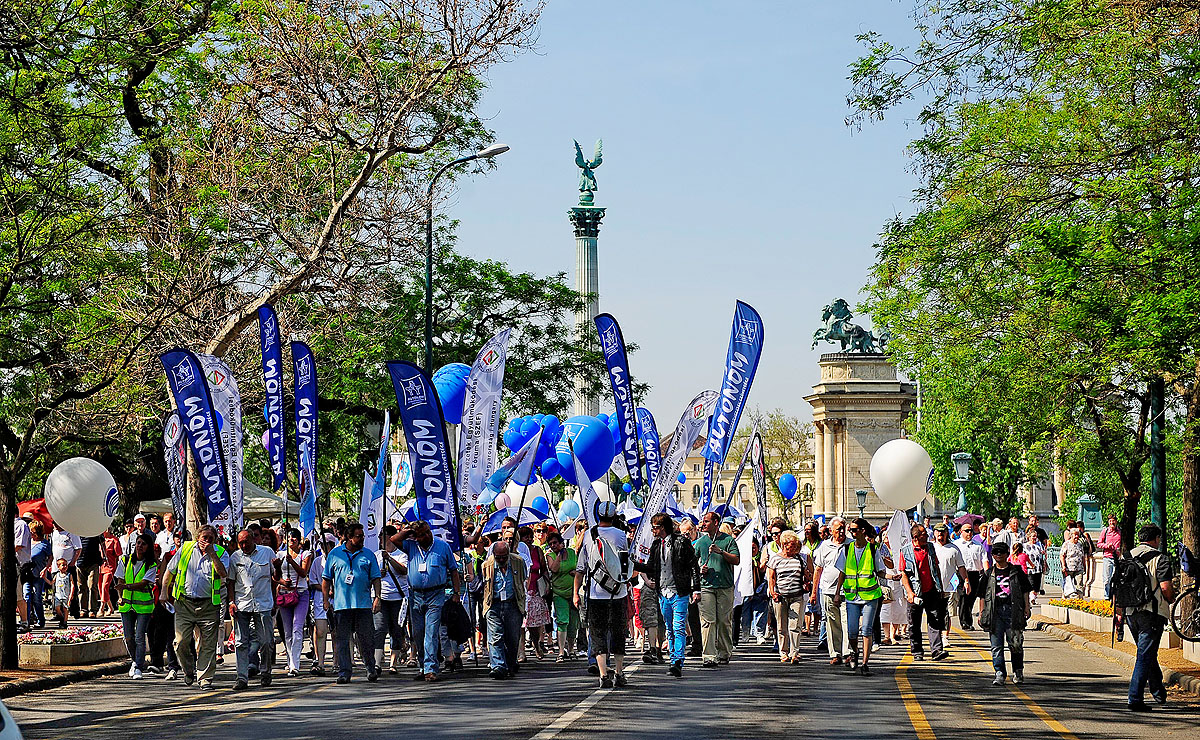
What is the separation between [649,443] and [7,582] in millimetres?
10467

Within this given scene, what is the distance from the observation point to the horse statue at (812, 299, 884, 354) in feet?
312

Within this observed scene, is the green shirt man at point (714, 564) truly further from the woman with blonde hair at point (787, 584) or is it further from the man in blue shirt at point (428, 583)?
the man in blue shirt at point (428, 583)

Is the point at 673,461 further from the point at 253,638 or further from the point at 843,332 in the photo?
the point at 843,332

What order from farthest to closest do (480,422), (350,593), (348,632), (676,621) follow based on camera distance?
(480,422) < (676,621) < (348,632) < (350,593)

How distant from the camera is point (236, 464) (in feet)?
68.1

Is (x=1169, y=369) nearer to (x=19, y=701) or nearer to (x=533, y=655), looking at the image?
(x=533, y=655)

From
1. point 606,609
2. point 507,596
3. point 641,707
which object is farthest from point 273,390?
point 641,707

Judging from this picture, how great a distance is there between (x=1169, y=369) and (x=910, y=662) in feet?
16.7

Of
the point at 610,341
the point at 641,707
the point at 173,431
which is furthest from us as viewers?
the point at 173,431

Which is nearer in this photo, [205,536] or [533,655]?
[205,536]

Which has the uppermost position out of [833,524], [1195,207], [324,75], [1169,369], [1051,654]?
[324,75]

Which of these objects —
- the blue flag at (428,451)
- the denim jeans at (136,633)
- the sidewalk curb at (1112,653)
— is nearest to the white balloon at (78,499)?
the denim jeans at (136,633)

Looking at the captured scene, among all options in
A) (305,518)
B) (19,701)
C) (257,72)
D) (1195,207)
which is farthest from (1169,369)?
(19,701)

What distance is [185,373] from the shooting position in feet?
66.5
